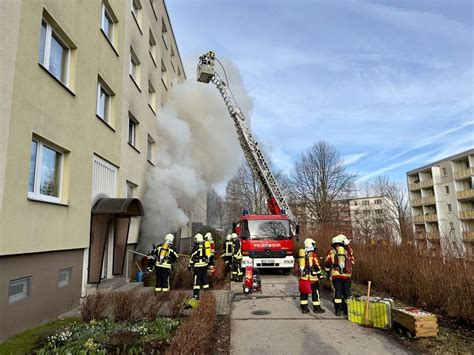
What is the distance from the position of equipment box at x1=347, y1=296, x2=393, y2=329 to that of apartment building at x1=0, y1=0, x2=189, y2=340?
5889 mm

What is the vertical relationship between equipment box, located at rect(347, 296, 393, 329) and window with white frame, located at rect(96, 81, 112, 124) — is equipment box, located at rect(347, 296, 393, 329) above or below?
below

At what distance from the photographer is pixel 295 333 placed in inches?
241

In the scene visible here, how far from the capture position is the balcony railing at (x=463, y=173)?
129 feet

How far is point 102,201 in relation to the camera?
901 centimetres

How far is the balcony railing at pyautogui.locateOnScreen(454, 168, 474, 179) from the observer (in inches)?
1545

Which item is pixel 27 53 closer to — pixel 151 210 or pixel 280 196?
pixel 151 210

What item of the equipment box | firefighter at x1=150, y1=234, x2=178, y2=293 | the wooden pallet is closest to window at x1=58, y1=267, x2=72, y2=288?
firefighter at x1=150, y1=234, x2=178, y2=293

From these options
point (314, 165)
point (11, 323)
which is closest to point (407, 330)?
point (11, 323)

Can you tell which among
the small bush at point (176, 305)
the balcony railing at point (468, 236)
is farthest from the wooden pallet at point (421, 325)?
the small bush at point (176, 305)

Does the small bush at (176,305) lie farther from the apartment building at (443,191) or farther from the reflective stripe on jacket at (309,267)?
the apartment building at (443,191)

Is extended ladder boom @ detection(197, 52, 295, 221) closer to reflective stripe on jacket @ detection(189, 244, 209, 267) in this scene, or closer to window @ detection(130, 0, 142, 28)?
window @ detection(130, 0, 142, 28)

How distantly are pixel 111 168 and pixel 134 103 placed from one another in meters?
3.43

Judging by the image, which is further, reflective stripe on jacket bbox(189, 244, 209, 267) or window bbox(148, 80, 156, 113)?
window bbox(148, 80, 156, 113)

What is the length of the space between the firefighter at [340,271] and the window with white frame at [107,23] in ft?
29.6
